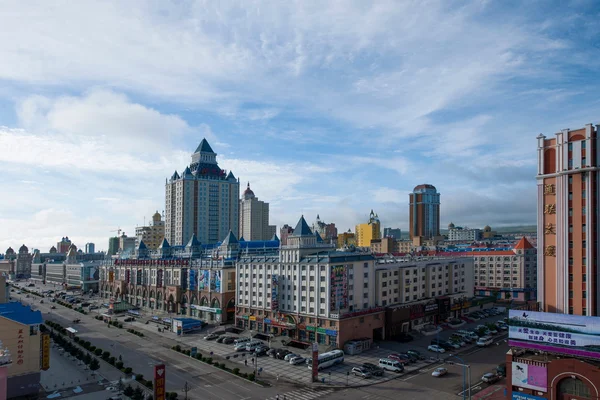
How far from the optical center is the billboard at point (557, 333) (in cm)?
4181

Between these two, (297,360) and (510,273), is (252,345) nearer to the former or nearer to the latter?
(297,360)

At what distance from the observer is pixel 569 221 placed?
6169 centimetres

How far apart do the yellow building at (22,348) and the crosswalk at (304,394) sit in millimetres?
30814

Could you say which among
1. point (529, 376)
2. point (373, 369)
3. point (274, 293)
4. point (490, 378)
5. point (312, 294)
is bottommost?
point (373, 369)

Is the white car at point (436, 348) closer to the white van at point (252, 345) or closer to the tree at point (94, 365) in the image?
the white van at point (252, 345)

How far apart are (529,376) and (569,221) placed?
89.1 ft

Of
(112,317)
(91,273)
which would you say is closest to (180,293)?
(112,317)

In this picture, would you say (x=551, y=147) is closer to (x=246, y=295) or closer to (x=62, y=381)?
Answer: (x=246, y=295)

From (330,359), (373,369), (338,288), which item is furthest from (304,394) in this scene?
(338,288)

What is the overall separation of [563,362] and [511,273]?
326 ft

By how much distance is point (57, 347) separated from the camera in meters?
81.1

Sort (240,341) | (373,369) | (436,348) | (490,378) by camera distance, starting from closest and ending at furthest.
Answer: (490,378) → (373,369) → (436,348) → (240,341)

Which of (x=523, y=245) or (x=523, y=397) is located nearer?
(x=523, y=397)

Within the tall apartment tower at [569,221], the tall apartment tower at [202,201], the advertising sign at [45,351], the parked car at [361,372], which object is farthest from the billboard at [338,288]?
the tall apartment tower at [202,201]
